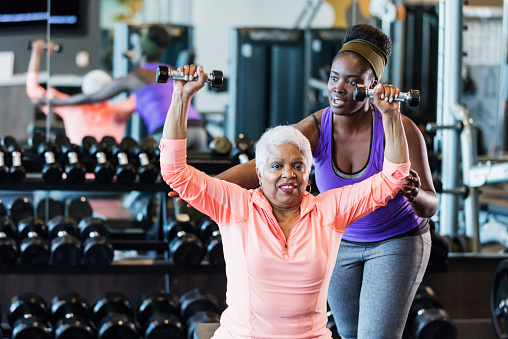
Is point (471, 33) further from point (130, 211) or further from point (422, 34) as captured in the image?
point (130, 211)

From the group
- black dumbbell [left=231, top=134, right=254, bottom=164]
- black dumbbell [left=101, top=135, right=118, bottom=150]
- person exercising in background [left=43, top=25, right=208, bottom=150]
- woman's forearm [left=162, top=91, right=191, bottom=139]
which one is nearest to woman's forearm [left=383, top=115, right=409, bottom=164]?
woman's forearm [left=162, top=91, right=191, bottom=139]

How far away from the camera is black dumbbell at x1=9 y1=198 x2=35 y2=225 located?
3.83 metres

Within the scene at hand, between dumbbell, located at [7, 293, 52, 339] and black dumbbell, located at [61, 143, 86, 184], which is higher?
black dumbbell, located at [61, 143, 86, 184]

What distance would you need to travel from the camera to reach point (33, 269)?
306 centimetres

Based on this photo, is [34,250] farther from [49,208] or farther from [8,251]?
[49,208]

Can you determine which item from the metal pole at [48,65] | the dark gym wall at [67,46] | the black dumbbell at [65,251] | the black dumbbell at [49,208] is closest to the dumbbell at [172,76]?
the black dumbbell at [65,251]

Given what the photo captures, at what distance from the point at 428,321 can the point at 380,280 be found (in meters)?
1.02

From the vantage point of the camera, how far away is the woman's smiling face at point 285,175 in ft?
5.67

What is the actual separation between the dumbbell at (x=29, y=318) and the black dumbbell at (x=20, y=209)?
2.93ft

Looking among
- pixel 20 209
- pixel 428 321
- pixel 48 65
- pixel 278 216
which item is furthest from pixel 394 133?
pixel 48 65

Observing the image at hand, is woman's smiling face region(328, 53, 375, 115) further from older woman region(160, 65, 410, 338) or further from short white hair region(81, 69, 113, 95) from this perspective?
short white hair region(81, 69, 113, 95)

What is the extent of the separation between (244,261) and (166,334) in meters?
1.37

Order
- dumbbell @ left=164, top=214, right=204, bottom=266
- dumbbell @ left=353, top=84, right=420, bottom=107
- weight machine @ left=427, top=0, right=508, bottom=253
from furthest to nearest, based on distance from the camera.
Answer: weight machine @ left=427, top=0, right=508, bottom=253, dumbbell @ left=164, top=214, right=204, bottom=266, dumbbell @ left=353, top=84, right=420, bottom=107

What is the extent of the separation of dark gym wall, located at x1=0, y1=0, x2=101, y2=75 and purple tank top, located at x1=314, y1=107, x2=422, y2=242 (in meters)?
3.10
